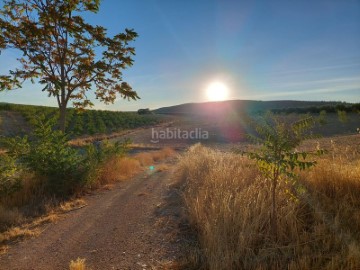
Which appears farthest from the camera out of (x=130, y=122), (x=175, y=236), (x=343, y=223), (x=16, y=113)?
(x=130, y=122)

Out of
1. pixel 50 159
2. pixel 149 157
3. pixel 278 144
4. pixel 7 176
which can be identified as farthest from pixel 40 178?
pixel 149 157

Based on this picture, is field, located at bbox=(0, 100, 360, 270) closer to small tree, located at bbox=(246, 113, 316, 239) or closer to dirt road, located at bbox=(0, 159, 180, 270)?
dirt road, located at bbox=(0, 159, 180, 270)

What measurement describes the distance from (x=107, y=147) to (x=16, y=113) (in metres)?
33.2

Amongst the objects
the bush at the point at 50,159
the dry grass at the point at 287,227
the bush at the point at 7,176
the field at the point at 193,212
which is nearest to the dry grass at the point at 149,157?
the field at the point at 193,212

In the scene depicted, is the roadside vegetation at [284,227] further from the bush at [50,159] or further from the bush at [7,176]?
the bush at [7,176]

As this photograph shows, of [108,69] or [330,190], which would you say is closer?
[330,190]

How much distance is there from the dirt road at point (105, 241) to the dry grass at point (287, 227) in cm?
66

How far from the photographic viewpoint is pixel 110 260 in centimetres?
380

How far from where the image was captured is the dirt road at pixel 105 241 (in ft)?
12.5

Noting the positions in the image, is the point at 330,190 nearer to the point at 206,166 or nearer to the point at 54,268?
the point at 206,166

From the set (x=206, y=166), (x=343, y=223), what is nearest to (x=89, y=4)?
(x=206, y=166)

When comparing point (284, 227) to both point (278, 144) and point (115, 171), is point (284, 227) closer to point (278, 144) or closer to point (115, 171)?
point (278, 144)

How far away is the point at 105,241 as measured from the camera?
14.4ft

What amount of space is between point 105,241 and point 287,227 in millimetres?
2758
